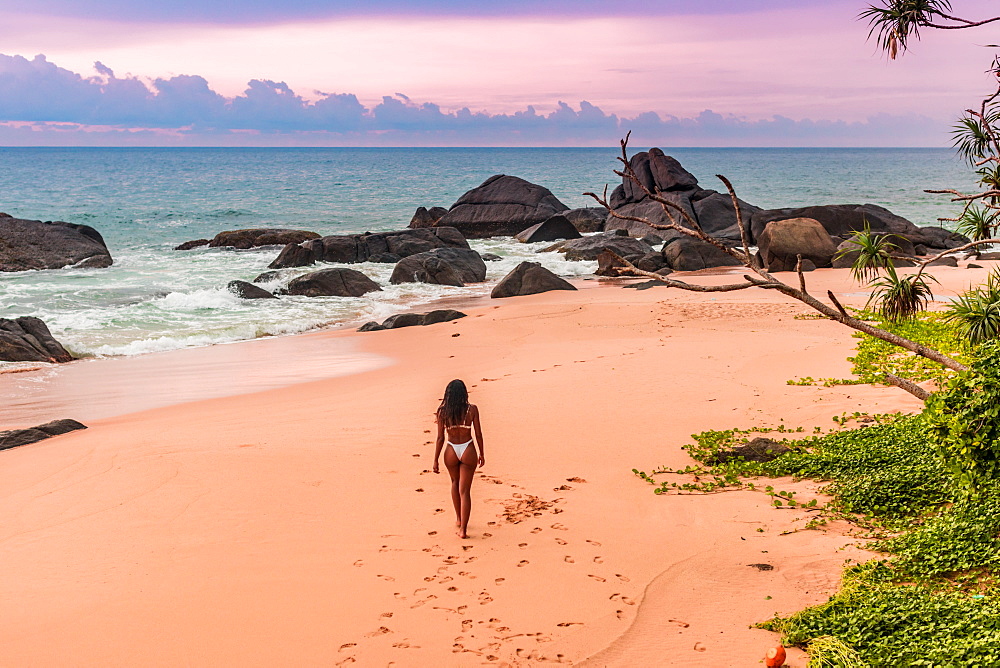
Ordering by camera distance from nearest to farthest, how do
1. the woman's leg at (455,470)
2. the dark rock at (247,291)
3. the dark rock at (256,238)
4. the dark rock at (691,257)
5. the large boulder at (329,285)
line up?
the woman's leg at (455,470) → the dark rock at (247,291) → the large boulder at (329,285) → the dark rock at (691,257) → the dark rock at (256,238)

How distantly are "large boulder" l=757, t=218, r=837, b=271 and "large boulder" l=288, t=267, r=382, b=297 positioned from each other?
1441 cm

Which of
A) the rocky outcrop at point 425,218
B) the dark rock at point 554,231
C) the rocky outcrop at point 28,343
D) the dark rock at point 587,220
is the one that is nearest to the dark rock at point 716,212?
the dark rock at point 587,220

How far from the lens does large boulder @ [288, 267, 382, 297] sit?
2723 centimetres

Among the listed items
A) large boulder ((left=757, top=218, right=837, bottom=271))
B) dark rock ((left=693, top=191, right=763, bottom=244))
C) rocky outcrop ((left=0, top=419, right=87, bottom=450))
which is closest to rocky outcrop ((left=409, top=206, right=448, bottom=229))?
dark rock ((left=693, top=191, right=763, bottom=244))

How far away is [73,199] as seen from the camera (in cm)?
8219

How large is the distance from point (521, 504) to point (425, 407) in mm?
4250

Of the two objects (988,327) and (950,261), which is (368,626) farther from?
(950,261)

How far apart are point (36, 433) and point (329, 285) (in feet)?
53.4

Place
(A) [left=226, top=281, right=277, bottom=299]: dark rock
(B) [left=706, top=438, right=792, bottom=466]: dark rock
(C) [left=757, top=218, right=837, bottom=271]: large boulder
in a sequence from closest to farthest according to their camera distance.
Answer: (B) [left=706, top=438, right=792, bottom=466]: dark rock < (A) [left=226, top=281, right=277, bottom=299]: dark rock < (C) [left=757, top=218, right=837, bottom=271]: large boulder

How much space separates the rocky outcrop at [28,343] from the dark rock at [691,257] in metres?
21.1

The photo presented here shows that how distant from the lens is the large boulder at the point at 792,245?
29484mm

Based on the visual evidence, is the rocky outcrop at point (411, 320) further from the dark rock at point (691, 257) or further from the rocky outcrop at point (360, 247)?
the rocky outcrop at point (360, 247)

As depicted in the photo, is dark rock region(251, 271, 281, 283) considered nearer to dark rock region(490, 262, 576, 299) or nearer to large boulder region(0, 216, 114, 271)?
dark rock region(490, 262, 576, 299)

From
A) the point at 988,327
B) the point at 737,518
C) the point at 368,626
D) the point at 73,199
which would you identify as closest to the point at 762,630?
the point at 737,518
